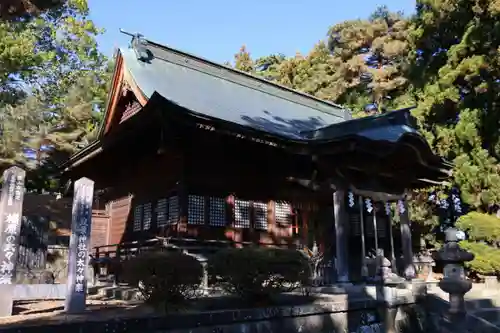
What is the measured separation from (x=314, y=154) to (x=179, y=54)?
7.59 m

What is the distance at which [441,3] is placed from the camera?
19453 mm

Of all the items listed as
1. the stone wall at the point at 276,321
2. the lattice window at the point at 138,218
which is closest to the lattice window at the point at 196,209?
the lattice window at the point at 138,218

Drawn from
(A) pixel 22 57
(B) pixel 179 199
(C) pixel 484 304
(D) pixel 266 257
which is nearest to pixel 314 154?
(B) pixel 179 199

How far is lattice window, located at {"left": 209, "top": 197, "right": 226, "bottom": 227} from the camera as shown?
40.9ft

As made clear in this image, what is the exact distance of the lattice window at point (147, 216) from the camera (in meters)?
13.6

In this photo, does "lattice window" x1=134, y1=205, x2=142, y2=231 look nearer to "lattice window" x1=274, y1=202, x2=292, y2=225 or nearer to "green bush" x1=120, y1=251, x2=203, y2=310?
"lattice window" x1=274, y1=202, x2=292, y2=225

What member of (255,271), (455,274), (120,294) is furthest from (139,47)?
(455,274)

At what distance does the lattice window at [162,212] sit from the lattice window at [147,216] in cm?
51

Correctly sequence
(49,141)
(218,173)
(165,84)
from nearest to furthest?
(218,173) < (165,84) < (49,141)

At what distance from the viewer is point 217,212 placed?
12609mm

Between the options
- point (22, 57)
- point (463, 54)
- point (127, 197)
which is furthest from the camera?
point (22, 57)

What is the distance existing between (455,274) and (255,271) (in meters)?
5.59

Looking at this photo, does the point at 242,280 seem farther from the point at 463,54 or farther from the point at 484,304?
the point at 463,54

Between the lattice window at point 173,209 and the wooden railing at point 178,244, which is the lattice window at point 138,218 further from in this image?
the lattice window at point 173,209
